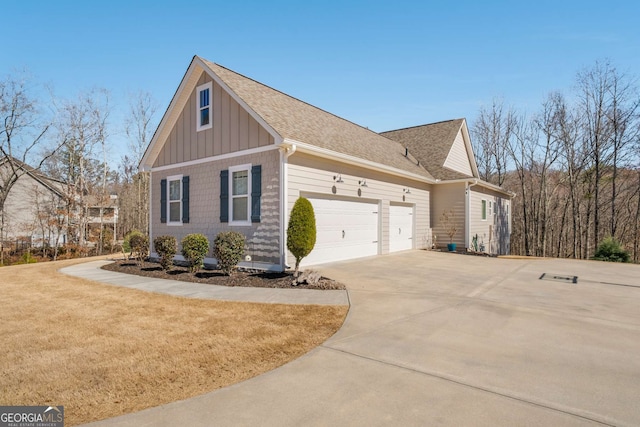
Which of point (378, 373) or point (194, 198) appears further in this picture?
point (194, 198)

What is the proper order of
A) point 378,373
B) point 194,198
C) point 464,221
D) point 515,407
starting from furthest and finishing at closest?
point 464,221, point 194,198, point 378,373, point 515,407

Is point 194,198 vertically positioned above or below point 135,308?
above

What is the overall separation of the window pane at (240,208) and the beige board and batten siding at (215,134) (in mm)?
1583

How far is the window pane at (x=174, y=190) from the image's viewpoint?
39.8 ft

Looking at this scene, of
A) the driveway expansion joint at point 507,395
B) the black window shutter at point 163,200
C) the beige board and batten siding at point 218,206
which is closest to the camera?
the driveway expansion joint at point 507,395

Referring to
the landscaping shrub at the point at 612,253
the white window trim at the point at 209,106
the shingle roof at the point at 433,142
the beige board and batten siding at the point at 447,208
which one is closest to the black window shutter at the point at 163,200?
the white window trim at the point at 209,106

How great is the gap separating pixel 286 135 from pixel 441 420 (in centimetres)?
756

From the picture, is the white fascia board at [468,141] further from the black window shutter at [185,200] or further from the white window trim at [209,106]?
the black window shutter at [185,200]

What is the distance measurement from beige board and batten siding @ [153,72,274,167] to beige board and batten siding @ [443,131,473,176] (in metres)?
11.3

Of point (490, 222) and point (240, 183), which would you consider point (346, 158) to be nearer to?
point (240, 183)

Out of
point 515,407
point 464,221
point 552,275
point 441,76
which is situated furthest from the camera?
point 464,221

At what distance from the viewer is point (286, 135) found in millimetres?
8672

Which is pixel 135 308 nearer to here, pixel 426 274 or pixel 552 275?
pixel 426 274

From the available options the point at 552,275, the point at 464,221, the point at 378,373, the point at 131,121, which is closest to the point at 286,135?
the point at 378,373
